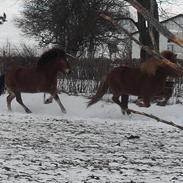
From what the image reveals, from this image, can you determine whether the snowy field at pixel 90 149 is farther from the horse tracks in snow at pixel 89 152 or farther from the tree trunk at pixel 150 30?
the tree trunk at pixel 150 30

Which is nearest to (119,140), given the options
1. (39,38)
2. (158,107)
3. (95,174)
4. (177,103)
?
(95,174)

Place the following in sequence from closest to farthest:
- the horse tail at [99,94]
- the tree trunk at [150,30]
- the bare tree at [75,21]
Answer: the tree trunk at [150,30], the horse tail at [99,94], the bare tree at [75,21]

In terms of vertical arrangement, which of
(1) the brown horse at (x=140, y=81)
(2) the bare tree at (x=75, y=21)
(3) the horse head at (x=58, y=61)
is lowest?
(1) the brown horse at (x=140, y=81)

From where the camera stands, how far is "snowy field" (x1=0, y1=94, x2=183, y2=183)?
17.0ft

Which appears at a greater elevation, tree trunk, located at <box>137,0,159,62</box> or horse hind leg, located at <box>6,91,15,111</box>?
tree trunk, located at <box>137,0,159,62</box>

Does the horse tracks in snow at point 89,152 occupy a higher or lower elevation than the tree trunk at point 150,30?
lower

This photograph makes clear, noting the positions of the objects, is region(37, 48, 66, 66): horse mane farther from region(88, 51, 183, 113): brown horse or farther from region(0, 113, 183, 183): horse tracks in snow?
region(0, 113, 183, 183): horse tracks in snow

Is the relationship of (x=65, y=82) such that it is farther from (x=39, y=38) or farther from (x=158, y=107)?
(x=39, y=38)

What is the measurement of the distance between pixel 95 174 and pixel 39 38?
36.0 m

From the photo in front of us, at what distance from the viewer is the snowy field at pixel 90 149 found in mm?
5195

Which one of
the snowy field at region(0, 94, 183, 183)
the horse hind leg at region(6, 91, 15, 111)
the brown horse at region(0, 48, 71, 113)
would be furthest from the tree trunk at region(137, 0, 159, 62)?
the horse hind leg at region(6, 91, 15, 111)

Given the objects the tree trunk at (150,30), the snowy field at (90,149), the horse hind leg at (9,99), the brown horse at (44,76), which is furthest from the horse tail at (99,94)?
the horse hind leg at (9,99)

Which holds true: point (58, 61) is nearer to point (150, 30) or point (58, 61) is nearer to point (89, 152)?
point (89, 152)

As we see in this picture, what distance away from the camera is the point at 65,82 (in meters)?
16.3
